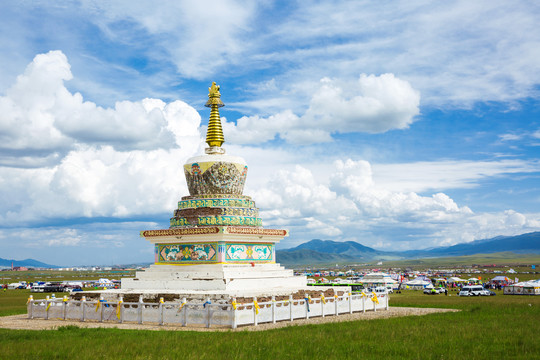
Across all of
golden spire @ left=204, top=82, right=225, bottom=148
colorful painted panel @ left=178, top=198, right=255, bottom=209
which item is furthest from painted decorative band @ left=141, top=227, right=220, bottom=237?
golden spire @ left=204, top=82, right=225, bottom=148

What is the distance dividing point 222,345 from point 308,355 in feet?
10.7

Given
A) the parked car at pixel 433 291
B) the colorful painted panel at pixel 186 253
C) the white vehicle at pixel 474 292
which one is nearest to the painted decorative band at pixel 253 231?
the colorful painted panel at pixel 186 253

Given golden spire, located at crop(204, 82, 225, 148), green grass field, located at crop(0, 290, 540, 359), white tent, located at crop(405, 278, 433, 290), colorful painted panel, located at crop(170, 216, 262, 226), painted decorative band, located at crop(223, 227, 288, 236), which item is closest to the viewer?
green grass field, located at crop(0, 290, 540, 359)

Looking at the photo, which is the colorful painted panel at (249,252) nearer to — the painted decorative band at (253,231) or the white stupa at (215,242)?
the white stupa at (215,242)

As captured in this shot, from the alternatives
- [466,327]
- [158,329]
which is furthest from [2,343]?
[466,327]

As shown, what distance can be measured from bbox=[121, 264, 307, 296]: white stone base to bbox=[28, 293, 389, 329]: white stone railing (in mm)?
3130

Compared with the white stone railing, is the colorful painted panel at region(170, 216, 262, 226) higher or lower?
higher

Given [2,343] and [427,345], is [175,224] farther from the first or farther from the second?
[427,345]

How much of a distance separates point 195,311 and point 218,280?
6174 mm

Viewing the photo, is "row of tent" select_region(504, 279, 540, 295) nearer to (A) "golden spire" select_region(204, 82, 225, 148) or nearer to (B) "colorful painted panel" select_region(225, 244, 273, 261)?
(B) "colorful painted panel" select_region(225, 244, 273, 261)

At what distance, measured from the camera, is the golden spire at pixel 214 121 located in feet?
140

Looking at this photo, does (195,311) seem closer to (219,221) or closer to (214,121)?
(219,221)

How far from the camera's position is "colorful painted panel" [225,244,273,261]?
1446 inches

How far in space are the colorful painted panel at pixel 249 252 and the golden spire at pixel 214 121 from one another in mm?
8529
